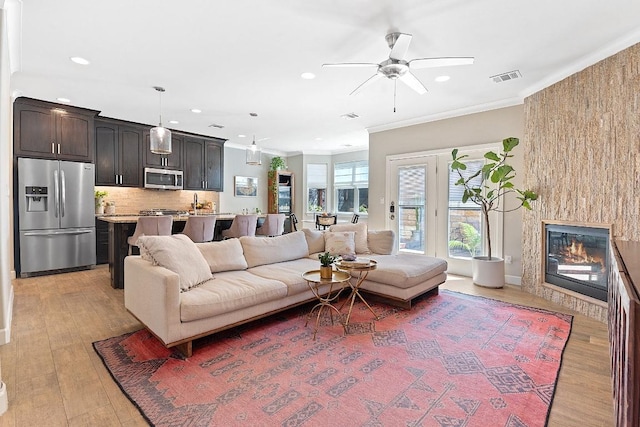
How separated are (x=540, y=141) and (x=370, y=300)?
118 inches

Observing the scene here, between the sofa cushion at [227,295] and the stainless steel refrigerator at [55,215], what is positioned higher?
the stainless steel refrigerator at [55,215]

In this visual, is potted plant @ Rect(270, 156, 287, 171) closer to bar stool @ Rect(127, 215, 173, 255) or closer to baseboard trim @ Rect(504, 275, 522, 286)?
bar stool @ Rect(127, 215, 173, 255)

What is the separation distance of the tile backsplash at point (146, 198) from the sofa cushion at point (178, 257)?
4.22m

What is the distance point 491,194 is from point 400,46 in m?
2.89

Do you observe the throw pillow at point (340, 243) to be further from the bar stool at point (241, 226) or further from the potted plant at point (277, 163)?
the potted plant at point (277, 163)

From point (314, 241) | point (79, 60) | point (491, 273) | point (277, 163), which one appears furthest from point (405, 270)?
point (277, 163)

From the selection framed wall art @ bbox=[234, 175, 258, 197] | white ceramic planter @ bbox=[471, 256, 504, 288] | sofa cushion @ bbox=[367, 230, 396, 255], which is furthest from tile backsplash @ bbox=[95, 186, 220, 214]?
white ceramic planter @ bbox=[471, 256, 504, 288]

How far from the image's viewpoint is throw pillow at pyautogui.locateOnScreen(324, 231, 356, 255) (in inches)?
173

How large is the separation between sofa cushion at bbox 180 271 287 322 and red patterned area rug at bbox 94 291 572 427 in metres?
0.31

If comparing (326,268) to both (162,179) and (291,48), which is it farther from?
(162,179)

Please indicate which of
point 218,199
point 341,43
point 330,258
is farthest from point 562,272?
point 218,199

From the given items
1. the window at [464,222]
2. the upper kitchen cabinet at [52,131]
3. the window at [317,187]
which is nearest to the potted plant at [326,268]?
Answer: the window at [464,222]

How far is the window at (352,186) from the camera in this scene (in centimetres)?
855

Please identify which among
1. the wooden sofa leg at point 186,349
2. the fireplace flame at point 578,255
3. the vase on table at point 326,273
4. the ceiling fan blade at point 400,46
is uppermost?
the ceiling fan blade at point 400,46
